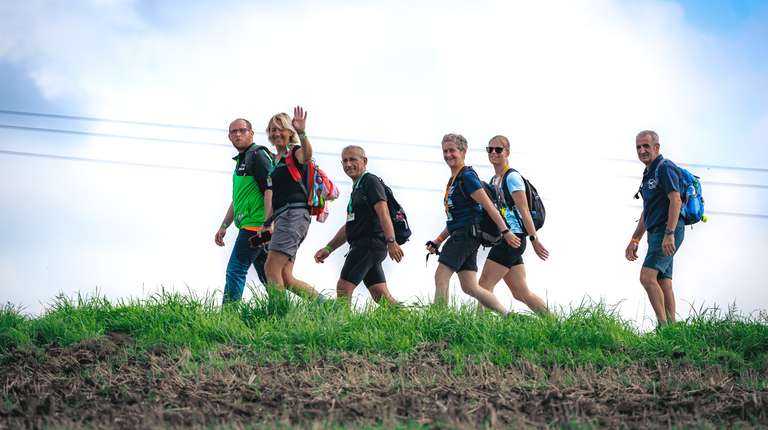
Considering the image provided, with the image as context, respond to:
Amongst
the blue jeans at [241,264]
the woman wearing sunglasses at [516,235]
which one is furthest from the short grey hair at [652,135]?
the blue jeans at [241,264]

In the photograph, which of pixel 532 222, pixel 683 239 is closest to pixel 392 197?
Result: pixel 532 222

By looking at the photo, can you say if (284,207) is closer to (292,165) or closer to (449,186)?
(292,165)

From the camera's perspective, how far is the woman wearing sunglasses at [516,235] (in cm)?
1078

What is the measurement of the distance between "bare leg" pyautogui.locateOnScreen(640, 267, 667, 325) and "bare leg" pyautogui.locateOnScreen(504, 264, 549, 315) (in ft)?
3.45

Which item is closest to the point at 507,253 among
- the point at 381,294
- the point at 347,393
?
the point at 381,294

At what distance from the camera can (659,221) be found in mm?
11055

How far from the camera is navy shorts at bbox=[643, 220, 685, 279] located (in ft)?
35.9

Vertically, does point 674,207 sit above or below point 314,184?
above

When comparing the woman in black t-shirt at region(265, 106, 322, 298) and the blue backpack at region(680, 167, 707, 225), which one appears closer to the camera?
the woman in black t-shirt at region(265, 106, 322, 298)

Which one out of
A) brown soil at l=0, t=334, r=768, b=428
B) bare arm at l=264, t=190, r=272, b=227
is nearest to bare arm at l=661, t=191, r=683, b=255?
brown soil at l=0, t=334, r=768, b=428

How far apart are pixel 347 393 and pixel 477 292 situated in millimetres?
2326

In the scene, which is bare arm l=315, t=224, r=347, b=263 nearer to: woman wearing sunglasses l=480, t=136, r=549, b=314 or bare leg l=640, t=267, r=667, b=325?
woman wearing sunglasses l=480, t=136, r=549, b=314

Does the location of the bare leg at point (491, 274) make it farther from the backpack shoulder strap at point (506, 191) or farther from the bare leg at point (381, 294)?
the bare leg at point (381, 294)

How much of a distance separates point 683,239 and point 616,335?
4.31 feet
